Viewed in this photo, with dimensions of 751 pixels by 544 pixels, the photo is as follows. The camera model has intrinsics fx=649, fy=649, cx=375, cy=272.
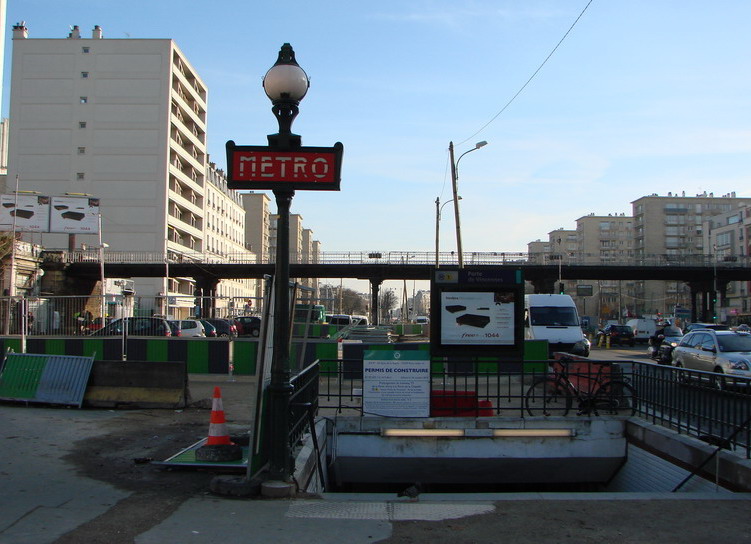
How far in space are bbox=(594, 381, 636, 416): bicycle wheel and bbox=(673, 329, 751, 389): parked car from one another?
556cm

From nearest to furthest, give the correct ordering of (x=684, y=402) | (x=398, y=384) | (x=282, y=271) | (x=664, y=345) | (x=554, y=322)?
(x=282, y=271), (x=684, y=402), (x=398, y=384), (x=554, y=322), (x=664, y=345)

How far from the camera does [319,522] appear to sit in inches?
233

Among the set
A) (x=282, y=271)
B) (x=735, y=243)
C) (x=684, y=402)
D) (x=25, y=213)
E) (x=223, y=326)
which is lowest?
(x=684, y=402)

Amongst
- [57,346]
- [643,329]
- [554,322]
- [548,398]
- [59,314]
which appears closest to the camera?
[548,398]

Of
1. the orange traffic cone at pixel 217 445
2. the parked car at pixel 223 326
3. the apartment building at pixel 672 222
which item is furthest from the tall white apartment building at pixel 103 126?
the apartment building at pixel 672 222

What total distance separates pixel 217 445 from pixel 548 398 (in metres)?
6.52

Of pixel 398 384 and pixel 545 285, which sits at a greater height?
pixel 545 285

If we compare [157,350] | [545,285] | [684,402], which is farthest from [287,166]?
[545,285]

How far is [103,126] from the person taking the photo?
7069cm

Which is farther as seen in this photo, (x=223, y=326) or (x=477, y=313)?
(x=223, y=326)

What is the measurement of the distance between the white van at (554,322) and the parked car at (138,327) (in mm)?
13583

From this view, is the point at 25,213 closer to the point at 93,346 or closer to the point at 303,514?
the point at 93,346

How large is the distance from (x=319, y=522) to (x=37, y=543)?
2.31 m

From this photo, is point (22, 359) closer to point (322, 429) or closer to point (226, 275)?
point (322, 429)
